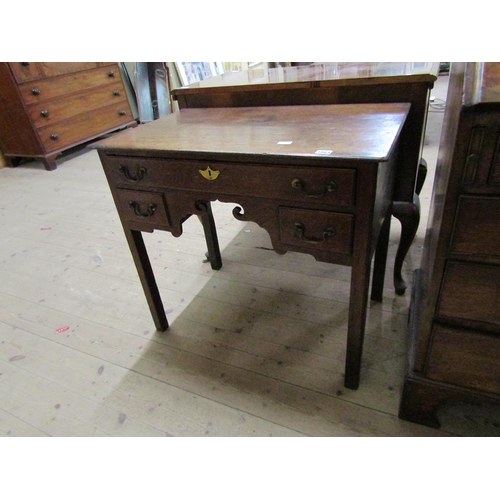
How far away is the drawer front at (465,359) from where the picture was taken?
2.39 feet

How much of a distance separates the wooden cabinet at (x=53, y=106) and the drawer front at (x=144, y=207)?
Answer: 2.52 metres

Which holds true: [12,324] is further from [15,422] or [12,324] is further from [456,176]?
[456,176]

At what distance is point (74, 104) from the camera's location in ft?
10.3

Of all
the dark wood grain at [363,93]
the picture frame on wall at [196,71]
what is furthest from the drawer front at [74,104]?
the dark wood grain at [363,93]

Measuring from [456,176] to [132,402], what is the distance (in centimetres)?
104

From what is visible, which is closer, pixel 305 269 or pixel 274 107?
pixel 274 107

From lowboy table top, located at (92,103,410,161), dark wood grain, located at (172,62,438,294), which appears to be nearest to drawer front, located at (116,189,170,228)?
lowboy table top, located at (92,103,410,161)

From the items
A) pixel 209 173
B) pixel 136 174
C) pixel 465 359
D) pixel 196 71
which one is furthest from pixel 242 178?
pixel 196 71

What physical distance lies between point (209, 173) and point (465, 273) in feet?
1.93

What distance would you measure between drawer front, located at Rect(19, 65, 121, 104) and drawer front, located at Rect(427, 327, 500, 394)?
11.0 feet

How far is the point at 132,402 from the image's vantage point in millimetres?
1044

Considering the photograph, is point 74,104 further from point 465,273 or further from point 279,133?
point 465,273
